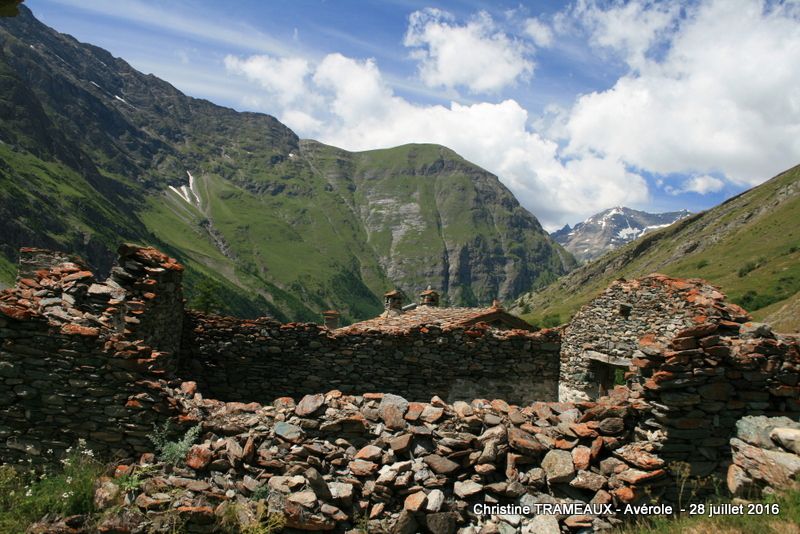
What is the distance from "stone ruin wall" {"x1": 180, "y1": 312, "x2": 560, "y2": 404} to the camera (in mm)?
12805

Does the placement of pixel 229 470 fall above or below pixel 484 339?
below

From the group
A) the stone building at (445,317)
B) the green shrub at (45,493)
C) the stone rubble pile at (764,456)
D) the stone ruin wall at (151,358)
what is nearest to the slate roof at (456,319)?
the stone building at (445,317)

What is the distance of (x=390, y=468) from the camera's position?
7656 mm

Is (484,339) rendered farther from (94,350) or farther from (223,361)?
(94,350)

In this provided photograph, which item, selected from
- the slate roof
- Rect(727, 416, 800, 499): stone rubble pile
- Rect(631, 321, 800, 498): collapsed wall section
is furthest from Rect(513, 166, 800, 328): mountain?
Rect(727, 416, 800, 499): stone rubble pile

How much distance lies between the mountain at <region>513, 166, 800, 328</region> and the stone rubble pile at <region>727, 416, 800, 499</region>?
52.5 metres

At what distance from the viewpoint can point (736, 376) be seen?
821 centimetres

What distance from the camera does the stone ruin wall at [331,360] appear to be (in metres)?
12.8

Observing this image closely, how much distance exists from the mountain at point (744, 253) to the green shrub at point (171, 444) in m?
58.4

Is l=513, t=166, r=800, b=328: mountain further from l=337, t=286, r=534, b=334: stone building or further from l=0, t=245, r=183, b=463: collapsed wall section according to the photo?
l=0, t=245, r=183, b=463: collapsed wall section

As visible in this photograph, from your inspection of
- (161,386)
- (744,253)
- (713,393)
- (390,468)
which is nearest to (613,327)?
(713,393)

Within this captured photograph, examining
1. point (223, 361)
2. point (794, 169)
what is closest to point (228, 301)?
point (223, 361)

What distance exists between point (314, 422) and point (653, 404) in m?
5.43

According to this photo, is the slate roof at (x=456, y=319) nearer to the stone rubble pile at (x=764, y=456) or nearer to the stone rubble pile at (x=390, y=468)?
the stone rubble pile at (x=390, y=468)
